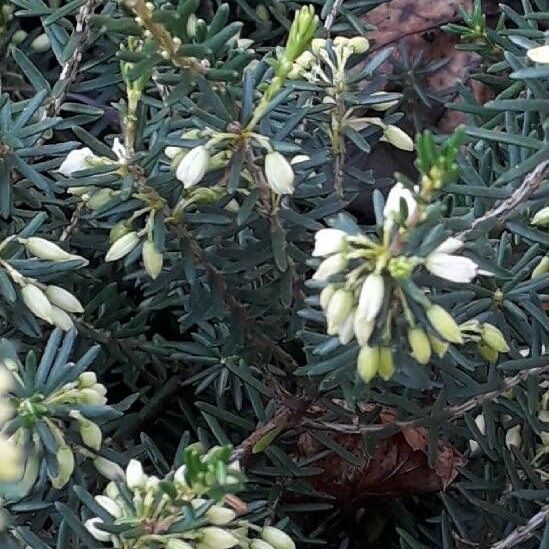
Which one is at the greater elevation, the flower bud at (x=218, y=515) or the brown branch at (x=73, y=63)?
the brown branch at (x=73, y=63)

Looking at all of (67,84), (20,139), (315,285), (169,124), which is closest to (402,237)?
(315,285)

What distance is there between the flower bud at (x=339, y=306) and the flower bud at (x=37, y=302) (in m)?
0.37

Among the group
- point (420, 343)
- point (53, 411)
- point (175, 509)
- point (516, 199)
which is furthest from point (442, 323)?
point (53, 411)

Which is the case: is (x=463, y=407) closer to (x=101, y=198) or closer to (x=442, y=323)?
(x=442, y=323)

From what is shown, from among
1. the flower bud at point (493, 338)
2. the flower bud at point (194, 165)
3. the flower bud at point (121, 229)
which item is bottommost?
the flower bud at point (493, 338)

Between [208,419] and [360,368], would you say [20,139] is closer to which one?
[208,419]

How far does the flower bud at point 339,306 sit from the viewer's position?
0.87 meters

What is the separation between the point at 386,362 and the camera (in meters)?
0.92

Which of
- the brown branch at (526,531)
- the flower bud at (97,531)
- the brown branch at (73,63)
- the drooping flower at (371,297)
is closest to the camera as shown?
the drooping flower at (371,297)

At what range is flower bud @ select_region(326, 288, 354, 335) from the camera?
87cm

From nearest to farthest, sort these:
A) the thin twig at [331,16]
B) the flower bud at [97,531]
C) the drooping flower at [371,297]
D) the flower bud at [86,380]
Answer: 1. the drooping flower at [371,297]
2. the flower bud at [97,531]
3. the flower bud at [86,380]
4. the thin twig at [331,16]

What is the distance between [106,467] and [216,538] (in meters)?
0.22

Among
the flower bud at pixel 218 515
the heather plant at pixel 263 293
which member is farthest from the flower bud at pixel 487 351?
the flower bud at pixel 218 515

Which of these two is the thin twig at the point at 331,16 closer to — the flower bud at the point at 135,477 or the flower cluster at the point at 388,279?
the flower cluster at the point at 388,279
